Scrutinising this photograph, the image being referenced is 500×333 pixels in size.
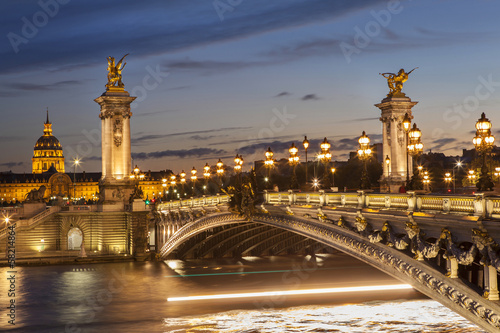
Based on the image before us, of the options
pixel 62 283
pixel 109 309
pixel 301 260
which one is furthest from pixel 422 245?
pixel 301 260

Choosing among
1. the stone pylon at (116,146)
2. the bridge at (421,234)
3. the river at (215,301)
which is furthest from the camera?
the stone pylon at (116,146)

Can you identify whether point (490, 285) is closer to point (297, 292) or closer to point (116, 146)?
point (297, 292)

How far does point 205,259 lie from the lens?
74062 mm

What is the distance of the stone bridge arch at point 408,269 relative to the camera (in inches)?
802

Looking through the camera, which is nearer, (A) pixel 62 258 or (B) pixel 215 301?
(B) pixel 215 301

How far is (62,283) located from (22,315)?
13.1 metres

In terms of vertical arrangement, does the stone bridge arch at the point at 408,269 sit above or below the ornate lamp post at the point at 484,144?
below

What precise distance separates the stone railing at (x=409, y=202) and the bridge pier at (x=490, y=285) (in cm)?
157

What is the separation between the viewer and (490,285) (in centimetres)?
1980

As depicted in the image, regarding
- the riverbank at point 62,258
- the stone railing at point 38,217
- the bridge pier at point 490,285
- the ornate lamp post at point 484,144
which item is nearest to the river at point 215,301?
the riverbank at point 62,258

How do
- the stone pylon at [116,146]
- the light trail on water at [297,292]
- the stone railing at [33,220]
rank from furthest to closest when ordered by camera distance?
the stone pylon at [116,146]
the stone railing at [33,220]
the light trail on water at [297,292]

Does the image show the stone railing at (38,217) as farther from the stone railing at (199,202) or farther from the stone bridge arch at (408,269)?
the stone bridge arch at (408,269)

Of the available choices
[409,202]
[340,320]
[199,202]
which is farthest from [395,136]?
[409,202]

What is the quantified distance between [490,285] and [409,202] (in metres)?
4.35
